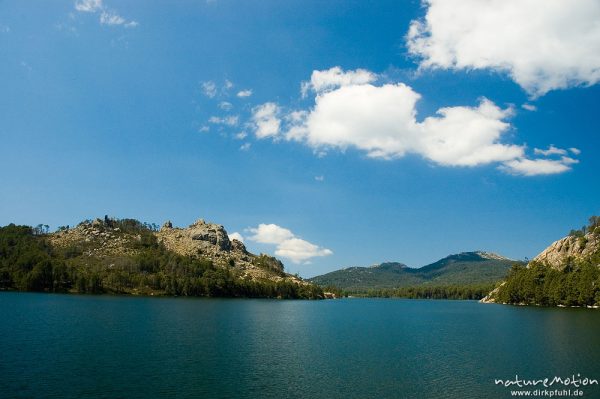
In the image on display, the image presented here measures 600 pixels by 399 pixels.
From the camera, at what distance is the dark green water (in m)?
57.8

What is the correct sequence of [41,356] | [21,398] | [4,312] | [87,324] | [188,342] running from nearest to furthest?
[21,398], [41,356], [188,342], [87,324], [4,312]

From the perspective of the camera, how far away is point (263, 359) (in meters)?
78.8

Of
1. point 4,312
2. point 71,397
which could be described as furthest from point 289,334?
point 4,312

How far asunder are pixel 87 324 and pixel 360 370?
80754mm

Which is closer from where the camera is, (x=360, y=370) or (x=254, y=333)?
(x=360, y=370)

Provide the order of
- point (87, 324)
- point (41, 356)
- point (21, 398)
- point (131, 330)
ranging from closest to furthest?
point (21, 398)
point (41, 356)
point (131, 330)
point (87, 324)

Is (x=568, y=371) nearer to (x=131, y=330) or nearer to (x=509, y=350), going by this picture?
(x=509, y=350)

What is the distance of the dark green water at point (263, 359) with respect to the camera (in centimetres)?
5784

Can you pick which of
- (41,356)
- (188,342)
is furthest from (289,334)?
(41,356)

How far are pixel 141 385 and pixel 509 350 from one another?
81.4 meters

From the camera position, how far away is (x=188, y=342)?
93438 millimetres

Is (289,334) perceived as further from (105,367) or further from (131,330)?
(105,367)

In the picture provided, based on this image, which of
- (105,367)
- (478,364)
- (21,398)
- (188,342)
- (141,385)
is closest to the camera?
(21,398)

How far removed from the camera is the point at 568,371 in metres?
72.9
